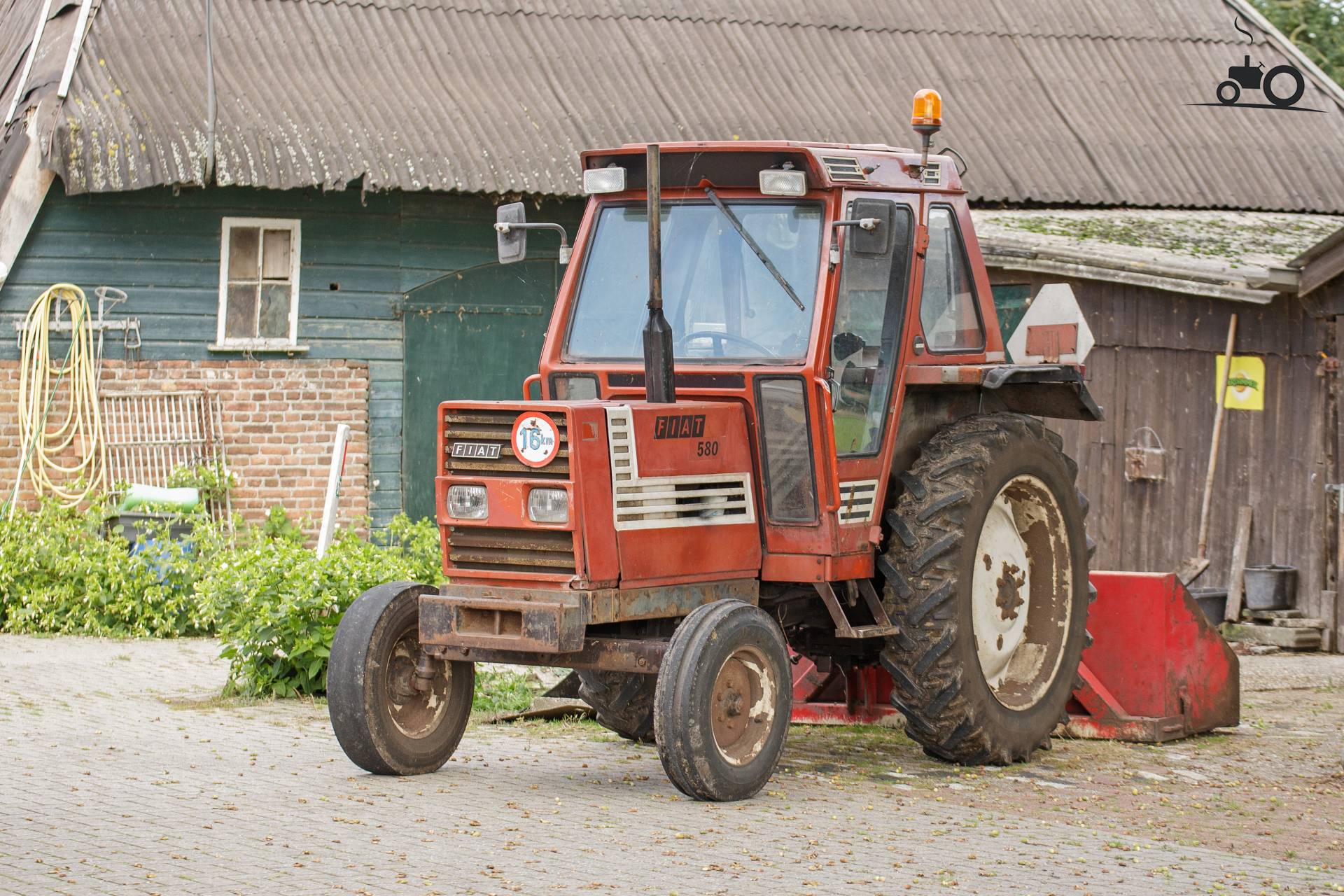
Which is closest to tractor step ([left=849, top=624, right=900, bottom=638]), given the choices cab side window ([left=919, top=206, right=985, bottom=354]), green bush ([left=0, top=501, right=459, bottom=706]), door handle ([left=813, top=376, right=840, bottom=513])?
door handle ([left=813, top=376, right=840, bottom=513])

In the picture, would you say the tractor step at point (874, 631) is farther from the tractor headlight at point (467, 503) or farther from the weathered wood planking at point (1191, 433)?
the weathered wood planking at point (1191, 433)

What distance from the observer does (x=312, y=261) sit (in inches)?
605

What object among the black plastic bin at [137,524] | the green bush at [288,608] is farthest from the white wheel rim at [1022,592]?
the black plastic bin at [137,524]

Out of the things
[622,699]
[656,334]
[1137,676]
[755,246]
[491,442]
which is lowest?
[622,699]

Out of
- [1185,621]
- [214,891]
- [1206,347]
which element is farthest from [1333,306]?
[214,891]

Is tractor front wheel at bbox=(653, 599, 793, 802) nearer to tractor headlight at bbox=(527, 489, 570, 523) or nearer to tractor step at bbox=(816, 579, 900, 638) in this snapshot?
tractor step at bbox=(816, 579, 900, 638)

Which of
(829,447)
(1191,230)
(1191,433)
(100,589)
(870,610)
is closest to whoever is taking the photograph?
(829,447)

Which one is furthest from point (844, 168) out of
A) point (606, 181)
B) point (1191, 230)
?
point (1191, 230)

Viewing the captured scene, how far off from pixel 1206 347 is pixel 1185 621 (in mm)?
5220

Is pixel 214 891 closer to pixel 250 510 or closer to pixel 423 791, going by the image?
pixel 423 791

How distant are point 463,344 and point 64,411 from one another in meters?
3.33

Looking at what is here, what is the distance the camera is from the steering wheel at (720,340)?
7.62m

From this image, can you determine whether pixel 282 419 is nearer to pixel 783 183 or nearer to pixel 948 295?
pixel 948 295

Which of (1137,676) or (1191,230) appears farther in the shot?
(1191,230)
